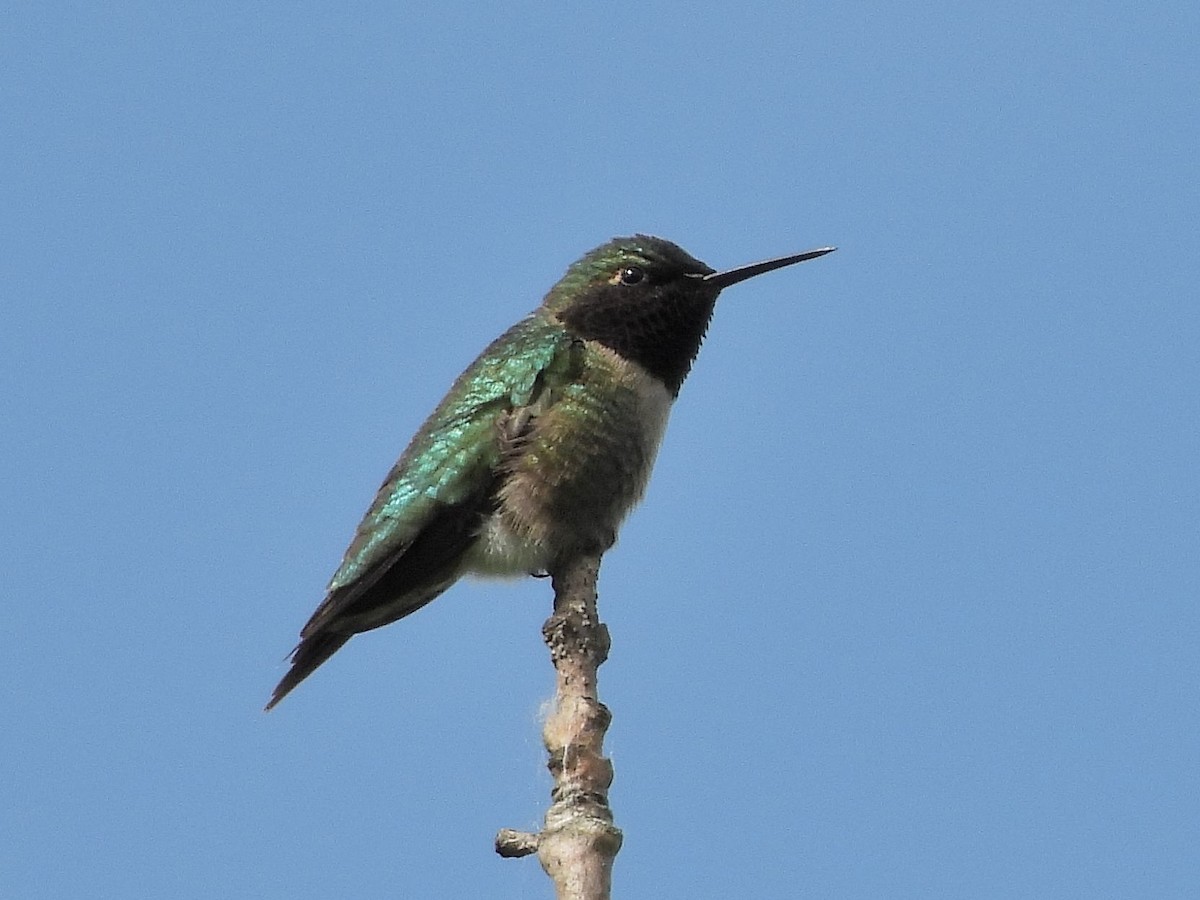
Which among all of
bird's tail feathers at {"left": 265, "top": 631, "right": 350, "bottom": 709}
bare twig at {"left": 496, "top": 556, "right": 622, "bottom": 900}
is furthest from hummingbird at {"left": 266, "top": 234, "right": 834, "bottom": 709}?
bare twig at {"left": 496, "top": 556, "right": 622, "bottom": 900}

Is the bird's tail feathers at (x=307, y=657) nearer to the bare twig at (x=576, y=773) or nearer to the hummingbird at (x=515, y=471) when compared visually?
the hummingbird at (x=515, y=471)

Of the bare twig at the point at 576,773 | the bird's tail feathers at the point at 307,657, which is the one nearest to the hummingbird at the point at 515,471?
the bird's tail feathers at the point at 307,657

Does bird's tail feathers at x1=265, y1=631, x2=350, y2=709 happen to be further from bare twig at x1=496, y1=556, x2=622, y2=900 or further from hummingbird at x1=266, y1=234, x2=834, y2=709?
bare twig at x1=496, y1=556, x2=622, y2=900

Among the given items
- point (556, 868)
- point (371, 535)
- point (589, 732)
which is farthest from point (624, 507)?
point (556, 868)

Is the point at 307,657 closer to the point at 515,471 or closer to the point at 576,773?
the point at 515,471

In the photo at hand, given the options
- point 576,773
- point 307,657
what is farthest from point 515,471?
point 576,773

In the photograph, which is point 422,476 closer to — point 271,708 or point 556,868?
point 271,708
